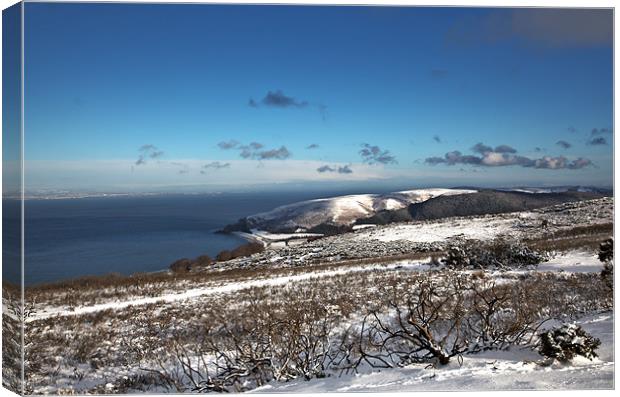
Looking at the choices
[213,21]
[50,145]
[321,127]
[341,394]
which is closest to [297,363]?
[341,394]

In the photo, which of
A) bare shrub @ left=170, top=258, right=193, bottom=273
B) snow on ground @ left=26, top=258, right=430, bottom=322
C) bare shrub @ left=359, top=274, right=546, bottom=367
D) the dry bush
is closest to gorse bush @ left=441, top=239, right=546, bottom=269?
bare shrub @ left=359, top=274, right=546, bottom=367

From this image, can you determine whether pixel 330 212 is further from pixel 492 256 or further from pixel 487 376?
pixel 487 376

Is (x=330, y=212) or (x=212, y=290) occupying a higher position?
(x=330, y=212)

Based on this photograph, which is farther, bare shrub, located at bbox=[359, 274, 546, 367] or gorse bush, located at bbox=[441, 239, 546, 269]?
gorse bush, located at bbox=[441, 239, 546, 269]

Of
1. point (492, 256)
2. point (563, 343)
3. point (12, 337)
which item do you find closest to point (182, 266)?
point (12, 337)

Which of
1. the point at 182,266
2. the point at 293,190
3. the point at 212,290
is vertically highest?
the point at 293,190

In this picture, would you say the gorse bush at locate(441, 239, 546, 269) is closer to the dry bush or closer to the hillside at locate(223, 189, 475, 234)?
the hillside at locate(223, 189, 475, 234)
